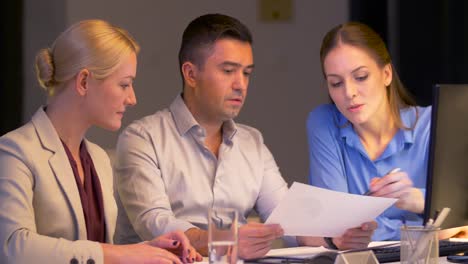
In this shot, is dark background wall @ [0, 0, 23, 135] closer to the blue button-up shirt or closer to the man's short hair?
the man's short hair

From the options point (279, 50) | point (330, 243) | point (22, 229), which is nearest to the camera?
point (22, 229)

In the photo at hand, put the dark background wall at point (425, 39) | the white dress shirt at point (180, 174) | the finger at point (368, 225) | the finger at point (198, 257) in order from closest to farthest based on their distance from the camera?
the finger at point (198, 257) → the finger at point (368, 225) → the white dress shirt at point (180, 174) → the dark background wall at point (425, 39)

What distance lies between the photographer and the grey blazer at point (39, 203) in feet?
6.77

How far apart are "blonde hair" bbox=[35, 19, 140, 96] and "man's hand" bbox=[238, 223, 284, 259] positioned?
566mm

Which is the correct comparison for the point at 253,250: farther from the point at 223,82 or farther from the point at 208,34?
the point at 208,34

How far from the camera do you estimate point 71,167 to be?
7.64 ft

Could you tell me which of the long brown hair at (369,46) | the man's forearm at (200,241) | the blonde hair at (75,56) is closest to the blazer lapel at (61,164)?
the blonde hair at (75,56)

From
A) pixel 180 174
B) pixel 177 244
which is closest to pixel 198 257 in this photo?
pixel 177 244

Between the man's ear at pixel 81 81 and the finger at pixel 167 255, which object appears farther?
the man's ear at pixel 81 81

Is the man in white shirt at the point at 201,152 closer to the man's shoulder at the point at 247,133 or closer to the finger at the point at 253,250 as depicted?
the man's shoulder at the point at 247,133

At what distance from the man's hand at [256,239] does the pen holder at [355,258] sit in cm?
47

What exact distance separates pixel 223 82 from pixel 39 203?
92 cm

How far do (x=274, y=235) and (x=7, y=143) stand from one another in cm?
72

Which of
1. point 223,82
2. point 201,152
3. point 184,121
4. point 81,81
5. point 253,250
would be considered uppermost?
point 81,81
